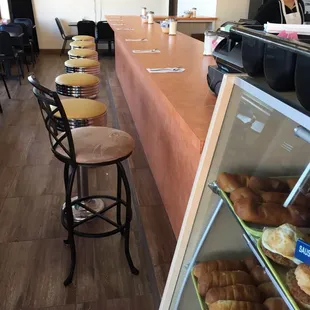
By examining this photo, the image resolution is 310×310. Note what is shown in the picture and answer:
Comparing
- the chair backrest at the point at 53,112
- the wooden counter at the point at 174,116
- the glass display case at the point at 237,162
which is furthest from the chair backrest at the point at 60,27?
the glass display case at the point at 237,162

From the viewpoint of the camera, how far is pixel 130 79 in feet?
12.5

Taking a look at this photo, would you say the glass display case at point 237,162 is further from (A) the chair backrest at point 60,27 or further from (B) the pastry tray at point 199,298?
(A) the chair backrest at point 60,27

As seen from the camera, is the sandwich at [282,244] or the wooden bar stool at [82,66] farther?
the wooden bar stool at [82,66]

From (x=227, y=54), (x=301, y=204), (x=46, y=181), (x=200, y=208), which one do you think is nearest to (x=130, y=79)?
(x=46, y=181)

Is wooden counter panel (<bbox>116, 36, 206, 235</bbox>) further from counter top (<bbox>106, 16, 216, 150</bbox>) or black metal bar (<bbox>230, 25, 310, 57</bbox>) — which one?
black metal bar (<bbox>230, 25, 310, 57</bbox>)

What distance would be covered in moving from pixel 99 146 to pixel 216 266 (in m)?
0.89

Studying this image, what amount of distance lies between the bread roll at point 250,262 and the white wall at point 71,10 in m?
8.65

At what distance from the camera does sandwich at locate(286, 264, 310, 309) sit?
2.21 feet

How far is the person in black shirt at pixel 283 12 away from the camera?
2994mm

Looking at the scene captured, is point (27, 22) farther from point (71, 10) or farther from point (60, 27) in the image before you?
point (71, 10)

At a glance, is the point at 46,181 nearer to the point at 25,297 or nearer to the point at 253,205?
the point at 25,297

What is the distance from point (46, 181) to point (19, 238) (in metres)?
0.73

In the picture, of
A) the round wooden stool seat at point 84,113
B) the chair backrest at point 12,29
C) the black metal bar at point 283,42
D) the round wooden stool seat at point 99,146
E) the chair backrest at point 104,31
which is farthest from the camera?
the chair backrest at point 104,31

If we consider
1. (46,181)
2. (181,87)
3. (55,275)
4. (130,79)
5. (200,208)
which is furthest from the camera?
(130,79)
